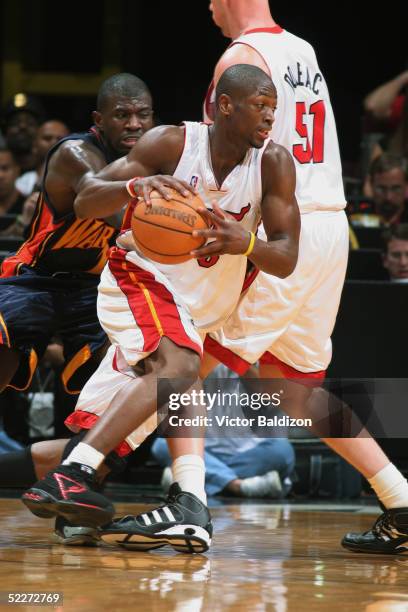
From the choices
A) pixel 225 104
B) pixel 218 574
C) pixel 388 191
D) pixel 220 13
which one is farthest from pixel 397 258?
pixel 218 574

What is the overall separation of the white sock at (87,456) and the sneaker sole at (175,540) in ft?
0.99

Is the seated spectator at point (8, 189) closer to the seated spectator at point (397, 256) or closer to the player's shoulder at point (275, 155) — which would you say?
the seated spectator at point (397, 256)

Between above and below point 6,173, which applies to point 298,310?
below

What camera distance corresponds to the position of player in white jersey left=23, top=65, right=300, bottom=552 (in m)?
3.63

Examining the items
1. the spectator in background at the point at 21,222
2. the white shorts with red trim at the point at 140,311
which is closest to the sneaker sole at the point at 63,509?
the white shorts with red trim at the point at 140,311

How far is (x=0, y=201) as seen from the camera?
839 centimetres

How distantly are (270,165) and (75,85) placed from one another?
1059 cm

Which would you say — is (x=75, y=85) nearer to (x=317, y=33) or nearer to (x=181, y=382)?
(x=317, y=33)

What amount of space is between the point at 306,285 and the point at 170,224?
880mm

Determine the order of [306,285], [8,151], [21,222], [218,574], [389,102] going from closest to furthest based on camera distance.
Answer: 1. [218,574]
2. [306,285]
3. [21,222]
4. [8,151]
5. [389,102]

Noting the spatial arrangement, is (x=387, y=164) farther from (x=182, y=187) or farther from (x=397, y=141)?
(x=182, y=187)

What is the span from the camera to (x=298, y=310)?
4.25 m

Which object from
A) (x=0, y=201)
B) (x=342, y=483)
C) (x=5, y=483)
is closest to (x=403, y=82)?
(x=0, y=201)

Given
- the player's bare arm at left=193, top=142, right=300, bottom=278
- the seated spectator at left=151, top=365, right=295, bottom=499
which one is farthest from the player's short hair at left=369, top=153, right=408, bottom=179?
the player's bare arm at left=193, top=142, right=300, bottom=278
